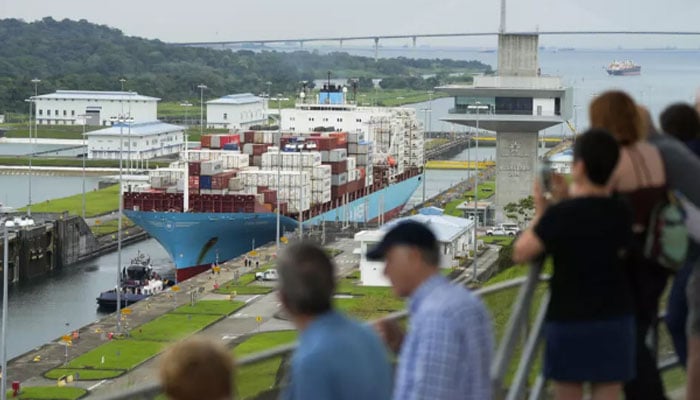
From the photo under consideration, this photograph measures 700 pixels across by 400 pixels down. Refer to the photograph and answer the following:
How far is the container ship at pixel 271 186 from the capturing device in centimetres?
3844

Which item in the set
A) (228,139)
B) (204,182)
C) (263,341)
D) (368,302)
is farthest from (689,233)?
(228,139)

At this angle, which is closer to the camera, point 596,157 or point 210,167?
point 596,157

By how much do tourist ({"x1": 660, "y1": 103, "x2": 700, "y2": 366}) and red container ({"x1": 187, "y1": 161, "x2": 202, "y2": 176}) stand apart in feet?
115

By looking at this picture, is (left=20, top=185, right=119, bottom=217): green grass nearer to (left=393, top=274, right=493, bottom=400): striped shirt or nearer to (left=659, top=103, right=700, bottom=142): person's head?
(left=659, top=103, right=700, bottom=142): person's head

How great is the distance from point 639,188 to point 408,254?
1059mm

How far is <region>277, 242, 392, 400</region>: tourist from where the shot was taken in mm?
3324

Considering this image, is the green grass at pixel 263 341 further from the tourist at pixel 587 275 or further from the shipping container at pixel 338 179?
the shipping container at pixel 338 179

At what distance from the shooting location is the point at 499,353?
4250 millimetres

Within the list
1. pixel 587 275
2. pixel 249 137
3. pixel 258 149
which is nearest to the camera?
pixel 587 275

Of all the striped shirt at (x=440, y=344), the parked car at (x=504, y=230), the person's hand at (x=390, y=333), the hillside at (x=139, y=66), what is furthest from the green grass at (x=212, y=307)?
the hillside at (x=139, y=66)

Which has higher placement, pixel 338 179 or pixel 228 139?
pixel 228 139

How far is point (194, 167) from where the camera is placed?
40.0 metres

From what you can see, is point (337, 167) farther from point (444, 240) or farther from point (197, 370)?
point (197, 370)

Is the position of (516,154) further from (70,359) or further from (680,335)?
(680,335)
